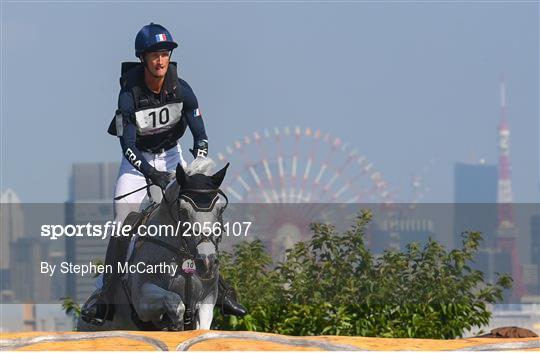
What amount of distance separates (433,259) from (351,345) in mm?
3820

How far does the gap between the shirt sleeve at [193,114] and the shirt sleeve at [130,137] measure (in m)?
0.66

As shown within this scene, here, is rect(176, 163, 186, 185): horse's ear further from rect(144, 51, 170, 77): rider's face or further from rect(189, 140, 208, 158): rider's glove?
rect(144, 51, 170, 77): rider's face

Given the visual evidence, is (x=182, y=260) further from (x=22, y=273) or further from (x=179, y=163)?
(x=22, y=273)

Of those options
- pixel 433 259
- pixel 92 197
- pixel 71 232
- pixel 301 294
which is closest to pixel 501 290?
pixel 433 259

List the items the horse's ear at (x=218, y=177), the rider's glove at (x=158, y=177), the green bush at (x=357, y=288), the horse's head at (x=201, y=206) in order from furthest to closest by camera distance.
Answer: the green bush at (x=357, y=288) → the rider's glove at (x=158, y=177) → the horse's ear at (x=218, y=177) → the horse's head at (x=201, y=206)

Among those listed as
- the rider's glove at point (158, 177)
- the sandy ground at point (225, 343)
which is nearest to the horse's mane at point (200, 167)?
the rider's glove at point (158, 177)

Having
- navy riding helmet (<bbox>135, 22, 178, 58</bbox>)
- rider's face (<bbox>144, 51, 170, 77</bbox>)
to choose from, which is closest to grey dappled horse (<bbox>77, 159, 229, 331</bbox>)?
rider's face (<bbox>144, 51, 170, 77</bbox>)

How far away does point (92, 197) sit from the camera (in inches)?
3199

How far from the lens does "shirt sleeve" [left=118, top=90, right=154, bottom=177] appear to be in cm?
1686

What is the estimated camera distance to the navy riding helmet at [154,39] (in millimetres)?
17047

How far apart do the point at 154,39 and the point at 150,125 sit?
103 cm

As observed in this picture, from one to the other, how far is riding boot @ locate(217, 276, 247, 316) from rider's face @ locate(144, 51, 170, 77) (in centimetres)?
254

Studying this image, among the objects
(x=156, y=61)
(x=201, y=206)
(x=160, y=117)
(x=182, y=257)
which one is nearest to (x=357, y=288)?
(x=182, y=257)

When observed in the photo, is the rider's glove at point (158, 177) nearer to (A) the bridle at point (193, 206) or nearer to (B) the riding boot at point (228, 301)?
(A) the bridle at point (193, 206)
